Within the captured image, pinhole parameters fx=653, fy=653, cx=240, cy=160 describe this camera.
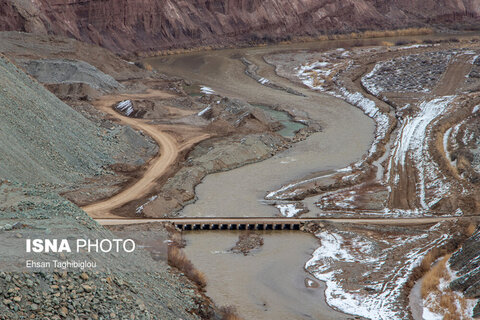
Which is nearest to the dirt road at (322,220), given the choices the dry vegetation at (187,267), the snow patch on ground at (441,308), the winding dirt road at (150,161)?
the winding dirt road at (150,161)

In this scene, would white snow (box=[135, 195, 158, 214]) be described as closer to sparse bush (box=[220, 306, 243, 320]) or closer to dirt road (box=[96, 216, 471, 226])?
dirt road (box=[96, 216, 471, 226])

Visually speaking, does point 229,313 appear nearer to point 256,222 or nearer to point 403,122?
point 256,222

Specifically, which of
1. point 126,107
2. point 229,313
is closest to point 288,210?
point 229,313

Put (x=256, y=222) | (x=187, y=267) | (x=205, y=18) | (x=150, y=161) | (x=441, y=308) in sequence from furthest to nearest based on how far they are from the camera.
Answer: (x=205, y=18), (x=150, y=161), (x=256, y=222), (x=187, y=267), (x=441, y=308)

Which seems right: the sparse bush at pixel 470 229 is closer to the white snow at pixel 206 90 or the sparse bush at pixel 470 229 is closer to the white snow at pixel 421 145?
the white snow at pixel 421 145

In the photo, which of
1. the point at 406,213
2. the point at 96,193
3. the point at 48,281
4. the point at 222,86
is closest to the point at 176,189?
the point at 96,193
